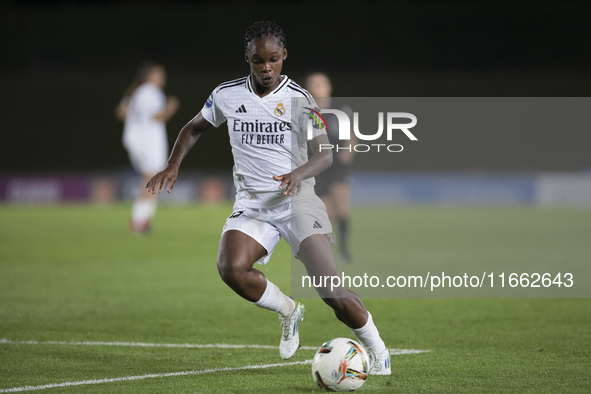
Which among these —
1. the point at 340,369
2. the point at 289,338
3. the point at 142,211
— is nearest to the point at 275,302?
A: the point at 289,338

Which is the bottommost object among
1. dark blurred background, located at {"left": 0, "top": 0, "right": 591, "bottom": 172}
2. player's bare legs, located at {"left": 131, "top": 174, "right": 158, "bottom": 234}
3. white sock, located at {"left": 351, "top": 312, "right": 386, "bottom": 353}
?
white sock, located at {"left": 351, "top": 312, "right": 386, "bottom": 353}

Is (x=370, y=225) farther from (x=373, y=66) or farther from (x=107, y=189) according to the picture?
(x=373, y=66)

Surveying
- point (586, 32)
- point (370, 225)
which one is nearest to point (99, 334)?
point (370, 225)

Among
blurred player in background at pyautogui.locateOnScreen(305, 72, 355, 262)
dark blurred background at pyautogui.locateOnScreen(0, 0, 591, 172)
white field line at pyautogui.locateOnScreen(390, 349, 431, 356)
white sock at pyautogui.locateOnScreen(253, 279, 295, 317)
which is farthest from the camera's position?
dark blurred background at pyautogui.locateOnScreen(0, 0, 591, 172)

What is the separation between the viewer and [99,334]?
689cm

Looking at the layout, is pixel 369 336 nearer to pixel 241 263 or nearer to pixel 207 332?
pixel 241 263

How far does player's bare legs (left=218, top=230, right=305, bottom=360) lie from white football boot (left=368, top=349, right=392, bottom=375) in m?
0.61

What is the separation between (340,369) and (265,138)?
1.58 meters

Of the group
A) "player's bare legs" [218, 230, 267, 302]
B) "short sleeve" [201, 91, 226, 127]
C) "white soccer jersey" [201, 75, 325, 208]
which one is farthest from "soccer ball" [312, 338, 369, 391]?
"short sleeve" [201, 91, 226, 127]

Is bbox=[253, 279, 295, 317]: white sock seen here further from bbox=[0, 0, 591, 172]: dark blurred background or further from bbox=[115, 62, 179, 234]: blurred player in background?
bbox=[0, 0, 591, 172]: dark blurred background

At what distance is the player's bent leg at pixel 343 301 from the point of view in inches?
196

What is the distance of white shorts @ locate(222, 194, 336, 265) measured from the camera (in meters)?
5.16

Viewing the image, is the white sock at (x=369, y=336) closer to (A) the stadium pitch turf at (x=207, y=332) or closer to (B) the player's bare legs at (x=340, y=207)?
(A) the stadium pitch turf at (x=207, y=332)

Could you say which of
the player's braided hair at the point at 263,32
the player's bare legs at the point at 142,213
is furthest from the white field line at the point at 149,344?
the player's bare legs at the point at 142,213
